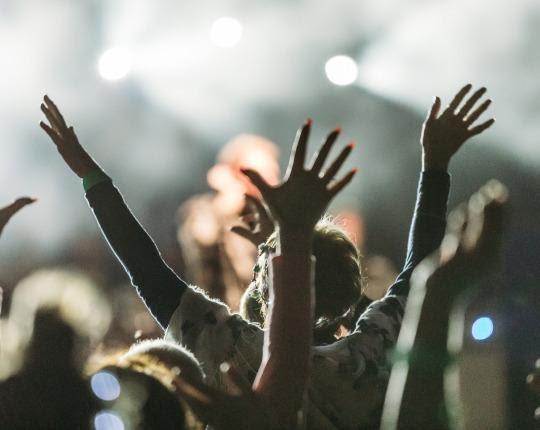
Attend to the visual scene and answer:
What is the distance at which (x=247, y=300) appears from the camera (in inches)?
72.6

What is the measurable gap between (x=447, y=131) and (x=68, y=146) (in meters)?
0.88

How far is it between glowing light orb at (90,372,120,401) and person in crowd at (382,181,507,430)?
1.24ft

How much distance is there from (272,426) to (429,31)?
4.50 metres

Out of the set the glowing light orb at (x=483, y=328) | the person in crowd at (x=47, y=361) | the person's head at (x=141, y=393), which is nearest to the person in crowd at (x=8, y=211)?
the person in crowd at (x=47, y=361)

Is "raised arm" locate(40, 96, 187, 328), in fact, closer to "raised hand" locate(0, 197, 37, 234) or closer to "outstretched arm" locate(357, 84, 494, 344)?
"raised hand" locate(0, 197, 37, 234)

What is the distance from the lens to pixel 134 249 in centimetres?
158

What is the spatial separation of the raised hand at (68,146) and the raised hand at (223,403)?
80cm

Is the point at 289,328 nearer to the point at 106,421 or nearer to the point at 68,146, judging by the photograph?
the point at 106,421

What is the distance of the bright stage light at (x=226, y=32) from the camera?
5.63 metres

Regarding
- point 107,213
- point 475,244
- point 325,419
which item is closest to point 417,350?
point 475,244

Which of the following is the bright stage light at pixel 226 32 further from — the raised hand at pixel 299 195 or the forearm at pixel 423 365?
the forearm at pixel 423 365

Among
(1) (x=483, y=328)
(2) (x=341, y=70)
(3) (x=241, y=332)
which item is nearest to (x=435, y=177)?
(3) (x=241, y=332)

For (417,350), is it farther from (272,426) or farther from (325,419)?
(325,419)

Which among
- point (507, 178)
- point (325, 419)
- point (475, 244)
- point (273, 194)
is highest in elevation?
point (507, 178)
